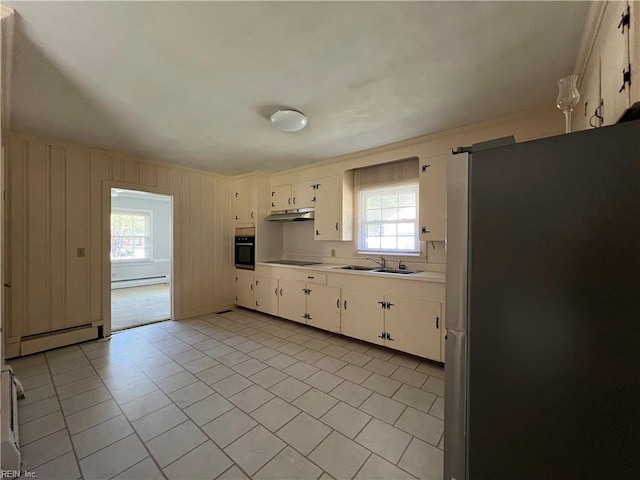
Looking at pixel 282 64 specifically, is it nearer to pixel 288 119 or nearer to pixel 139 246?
pixel 288 119

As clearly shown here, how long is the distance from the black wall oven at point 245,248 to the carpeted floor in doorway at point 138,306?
4.84 feet

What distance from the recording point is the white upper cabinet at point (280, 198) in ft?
14.5

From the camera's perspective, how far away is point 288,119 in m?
2.40

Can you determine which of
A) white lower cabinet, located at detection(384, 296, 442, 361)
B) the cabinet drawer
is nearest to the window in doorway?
the cabinet drawer

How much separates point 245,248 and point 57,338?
8.61 feet

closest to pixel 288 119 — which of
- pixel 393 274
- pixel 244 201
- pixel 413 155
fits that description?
pixel 413 155

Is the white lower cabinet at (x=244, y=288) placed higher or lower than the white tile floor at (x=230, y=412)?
higher

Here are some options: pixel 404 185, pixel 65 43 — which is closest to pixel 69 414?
pixel 65 43

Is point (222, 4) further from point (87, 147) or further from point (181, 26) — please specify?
point (87, 147)

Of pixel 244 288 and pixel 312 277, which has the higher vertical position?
pixel 312 277

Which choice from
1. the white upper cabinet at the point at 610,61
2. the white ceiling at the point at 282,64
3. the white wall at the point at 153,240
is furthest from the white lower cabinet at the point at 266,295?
the white wall at the point at 153,240

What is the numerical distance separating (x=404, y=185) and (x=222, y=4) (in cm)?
273

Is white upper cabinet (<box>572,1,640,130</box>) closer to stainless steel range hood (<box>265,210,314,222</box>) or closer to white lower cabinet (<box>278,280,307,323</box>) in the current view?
stainless steel range hood (<box>265,210,314,222</box>)

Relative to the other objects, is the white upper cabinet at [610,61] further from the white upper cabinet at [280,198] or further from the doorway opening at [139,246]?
the doorway opening at [139,246]
